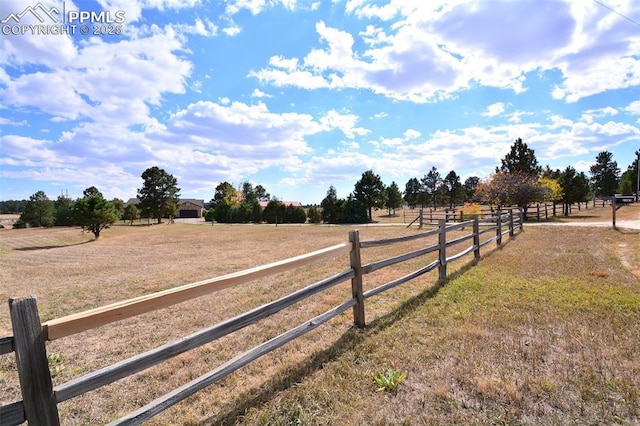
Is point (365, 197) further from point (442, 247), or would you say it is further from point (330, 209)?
point (442, 247)

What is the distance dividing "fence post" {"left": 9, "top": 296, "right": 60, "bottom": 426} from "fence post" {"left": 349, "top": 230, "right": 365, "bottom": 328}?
3.18 metres

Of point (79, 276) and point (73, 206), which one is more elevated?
point (73, 206)

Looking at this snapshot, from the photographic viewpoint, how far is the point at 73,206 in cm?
2866

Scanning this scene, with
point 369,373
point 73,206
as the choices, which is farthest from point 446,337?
point 73,206

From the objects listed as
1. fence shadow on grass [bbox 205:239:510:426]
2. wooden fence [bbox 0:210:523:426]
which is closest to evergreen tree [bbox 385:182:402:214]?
fence shadow on grass [bbox 205:239:510:426]

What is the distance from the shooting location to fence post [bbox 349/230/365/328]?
14.1 ft

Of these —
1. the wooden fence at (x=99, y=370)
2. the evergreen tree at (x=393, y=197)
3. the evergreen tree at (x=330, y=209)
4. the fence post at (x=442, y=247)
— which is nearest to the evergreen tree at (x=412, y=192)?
the evergreen tree at (x=393, y=197)

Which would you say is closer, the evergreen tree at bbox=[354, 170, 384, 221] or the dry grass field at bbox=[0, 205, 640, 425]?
the dry grass field at bbox=[0, 205, 640, 425]

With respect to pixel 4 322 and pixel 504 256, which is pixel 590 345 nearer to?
pixel 504 256

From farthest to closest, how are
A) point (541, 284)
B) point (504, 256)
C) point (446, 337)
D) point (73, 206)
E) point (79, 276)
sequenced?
1. point (73, 206)
2. point (79, 276)
3. point (504, 256)
4. point (541, 284)
5. point (446, 337)

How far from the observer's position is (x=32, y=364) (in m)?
1.81

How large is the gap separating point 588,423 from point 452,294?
3.31m

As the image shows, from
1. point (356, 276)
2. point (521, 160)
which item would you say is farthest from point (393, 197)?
point (356, 276)

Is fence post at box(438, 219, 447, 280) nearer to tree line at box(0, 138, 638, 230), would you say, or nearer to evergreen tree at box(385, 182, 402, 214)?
tree line at box(0, 138, 638, 230)
